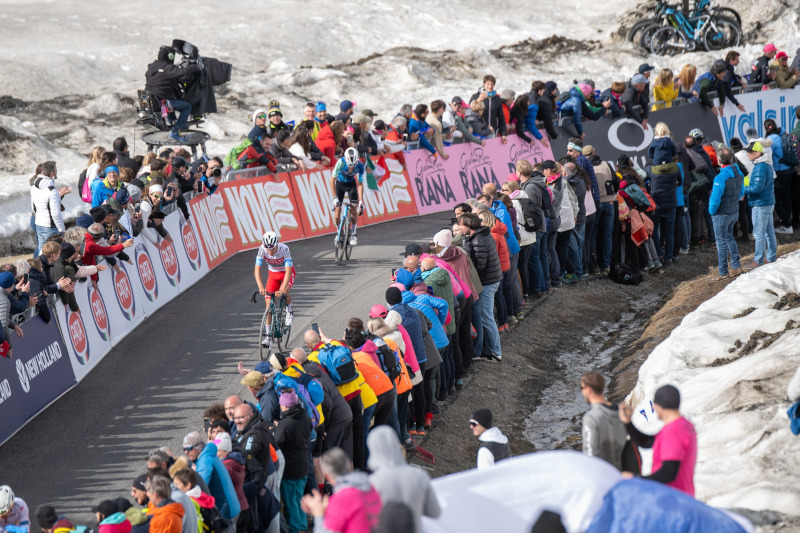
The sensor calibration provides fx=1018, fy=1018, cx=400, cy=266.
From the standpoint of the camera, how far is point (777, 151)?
72.4ft

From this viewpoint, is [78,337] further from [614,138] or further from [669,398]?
[614,138]

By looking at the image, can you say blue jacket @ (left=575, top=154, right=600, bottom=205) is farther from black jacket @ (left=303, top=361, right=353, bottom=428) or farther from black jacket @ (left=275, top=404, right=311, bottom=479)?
black jacket @ (left=275, top=404, right=311, bottom=479)

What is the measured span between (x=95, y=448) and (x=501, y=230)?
699cm

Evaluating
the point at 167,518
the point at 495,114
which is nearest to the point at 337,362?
the point at 167,518

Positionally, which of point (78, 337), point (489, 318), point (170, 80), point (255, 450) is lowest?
point (489, 318)

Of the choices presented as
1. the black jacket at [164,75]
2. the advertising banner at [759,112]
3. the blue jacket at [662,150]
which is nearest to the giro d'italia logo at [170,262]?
the black jacket at [164,75]

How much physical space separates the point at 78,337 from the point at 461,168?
11805mm

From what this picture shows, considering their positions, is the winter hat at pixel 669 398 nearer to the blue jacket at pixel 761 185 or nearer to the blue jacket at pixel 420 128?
the blue jacket at pixel 761 185

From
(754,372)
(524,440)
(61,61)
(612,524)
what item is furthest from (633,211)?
(61,61)

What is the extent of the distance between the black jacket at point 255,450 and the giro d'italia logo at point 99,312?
16.8 ft

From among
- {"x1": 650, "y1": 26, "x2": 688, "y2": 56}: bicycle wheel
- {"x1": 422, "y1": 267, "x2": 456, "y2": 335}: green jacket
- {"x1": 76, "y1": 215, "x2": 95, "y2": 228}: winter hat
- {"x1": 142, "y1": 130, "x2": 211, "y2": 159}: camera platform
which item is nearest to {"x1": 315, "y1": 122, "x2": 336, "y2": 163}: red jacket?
{"x1": 142, "y1": 130, "x2": 211, "y2": 159}: camera platform

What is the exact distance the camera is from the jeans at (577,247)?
19094mm

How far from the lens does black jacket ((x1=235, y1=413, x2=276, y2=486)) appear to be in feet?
30.4

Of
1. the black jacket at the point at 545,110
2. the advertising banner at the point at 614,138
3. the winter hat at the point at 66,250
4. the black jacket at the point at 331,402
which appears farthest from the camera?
the advertising banner at the point at 614,138
